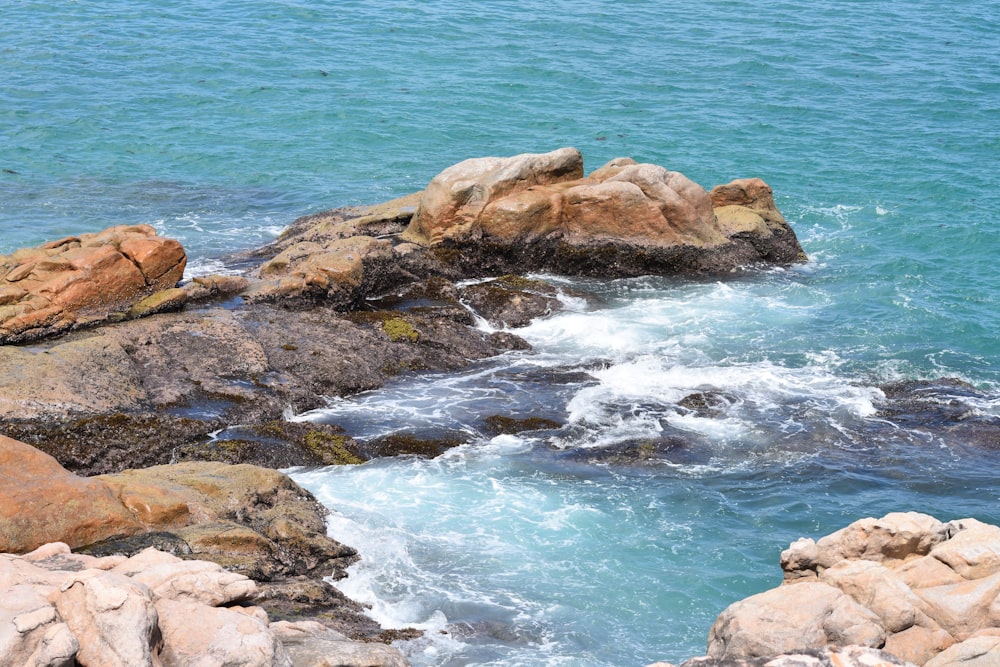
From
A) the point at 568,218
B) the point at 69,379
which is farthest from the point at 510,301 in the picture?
the point at 69,379

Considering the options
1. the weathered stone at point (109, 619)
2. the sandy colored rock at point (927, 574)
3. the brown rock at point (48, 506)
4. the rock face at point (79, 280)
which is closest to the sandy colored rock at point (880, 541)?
the sandy colored rock at point (927, 574)

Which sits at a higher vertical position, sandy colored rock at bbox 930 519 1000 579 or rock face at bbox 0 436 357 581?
sandy colored rock at bbox 930 519 1000 579

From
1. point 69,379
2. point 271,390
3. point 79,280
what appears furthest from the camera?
point 79,280

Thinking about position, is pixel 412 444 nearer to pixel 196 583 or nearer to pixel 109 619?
pixel 196 583

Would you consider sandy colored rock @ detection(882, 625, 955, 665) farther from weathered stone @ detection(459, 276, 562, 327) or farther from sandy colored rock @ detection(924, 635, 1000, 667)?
weathered stone @ detection(459, 276, 562, 327)

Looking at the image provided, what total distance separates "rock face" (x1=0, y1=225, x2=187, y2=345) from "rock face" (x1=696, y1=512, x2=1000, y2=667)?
1646 centimetres

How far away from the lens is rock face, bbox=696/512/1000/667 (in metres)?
10.7

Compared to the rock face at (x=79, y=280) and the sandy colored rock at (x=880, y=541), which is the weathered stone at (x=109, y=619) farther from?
the rock face at (x=79, y=280)

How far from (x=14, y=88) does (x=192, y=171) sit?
12791mm

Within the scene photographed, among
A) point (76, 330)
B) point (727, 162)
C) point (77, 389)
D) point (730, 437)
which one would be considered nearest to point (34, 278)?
point (76, 330)

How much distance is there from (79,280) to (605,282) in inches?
558

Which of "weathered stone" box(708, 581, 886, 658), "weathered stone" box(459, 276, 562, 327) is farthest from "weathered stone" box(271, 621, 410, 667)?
"weathered stone" box(459, 276, 562, 327)

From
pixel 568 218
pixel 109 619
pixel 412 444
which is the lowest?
pixel 412 444

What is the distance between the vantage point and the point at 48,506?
14250 mm
